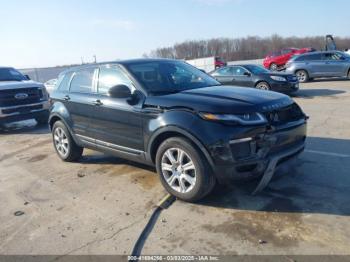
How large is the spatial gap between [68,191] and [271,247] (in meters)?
3.07

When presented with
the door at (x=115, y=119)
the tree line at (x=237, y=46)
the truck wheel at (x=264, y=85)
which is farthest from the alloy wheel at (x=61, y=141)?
the tree line at (x=237, y=46)

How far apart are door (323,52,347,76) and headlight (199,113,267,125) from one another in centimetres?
1539

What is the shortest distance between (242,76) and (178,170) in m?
10.5

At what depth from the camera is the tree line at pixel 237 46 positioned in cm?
7362

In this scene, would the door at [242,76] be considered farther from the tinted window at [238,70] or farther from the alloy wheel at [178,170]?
the alloy wheel at [178,170]

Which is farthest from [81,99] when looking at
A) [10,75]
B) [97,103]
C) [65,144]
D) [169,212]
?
[10,75]

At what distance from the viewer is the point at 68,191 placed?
203 inches

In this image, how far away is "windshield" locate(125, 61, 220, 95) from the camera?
→ 4895mm

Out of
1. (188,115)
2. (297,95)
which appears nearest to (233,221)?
(188,115)

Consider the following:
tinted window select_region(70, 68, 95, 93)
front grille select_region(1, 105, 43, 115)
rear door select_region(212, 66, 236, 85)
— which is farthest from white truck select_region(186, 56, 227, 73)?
tinted window select_region(70, 68, 95, 93)

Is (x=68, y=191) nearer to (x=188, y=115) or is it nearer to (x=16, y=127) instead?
(x=188, y=115)

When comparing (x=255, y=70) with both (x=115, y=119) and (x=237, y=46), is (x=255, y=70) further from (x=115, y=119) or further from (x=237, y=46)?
(x=237, y=46)

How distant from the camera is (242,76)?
14211 millimetres

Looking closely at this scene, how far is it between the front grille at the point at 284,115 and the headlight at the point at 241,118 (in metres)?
0.13
